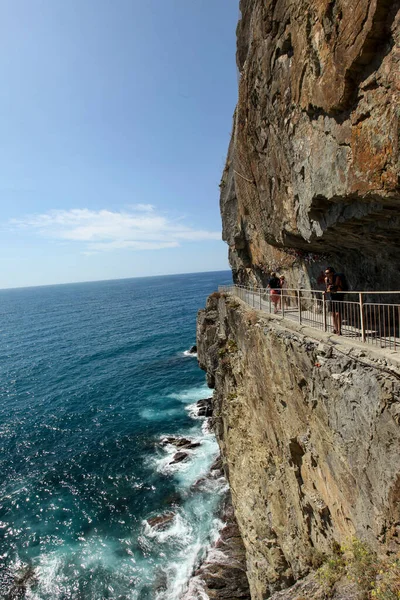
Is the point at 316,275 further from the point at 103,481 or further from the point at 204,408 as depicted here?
the point at 204,408

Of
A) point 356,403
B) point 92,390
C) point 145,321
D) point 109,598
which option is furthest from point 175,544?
point 145,321

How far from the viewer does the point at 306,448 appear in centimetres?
954

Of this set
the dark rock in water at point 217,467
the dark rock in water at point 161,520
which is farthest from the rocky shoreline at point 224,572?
the dark rock in water at point 217,467

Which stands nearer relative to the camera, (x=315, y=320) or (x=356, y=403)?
(x=356, y=403)

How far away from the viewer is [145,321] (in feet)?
255

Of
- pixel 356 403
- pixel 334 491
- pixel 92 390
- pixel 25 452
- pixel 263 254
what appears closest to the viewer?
pixel 356 403

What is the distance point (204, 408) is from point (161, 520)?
45.2ft

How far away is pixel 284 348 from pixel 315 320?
1945mm

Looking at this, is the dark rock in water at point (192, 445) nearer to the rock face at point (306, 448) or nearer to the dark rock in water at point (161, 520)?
the dark rock in water at point (161, 520)

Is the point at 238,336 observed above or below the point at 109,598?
above

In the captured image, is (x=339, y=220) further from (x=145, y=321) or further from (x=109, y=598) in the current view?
(x=145, y=321)

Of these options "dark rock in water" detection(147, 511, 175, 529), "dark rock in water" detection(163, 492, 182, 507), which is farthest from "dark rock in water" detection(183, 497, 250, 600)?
"dark rock in water" detection(163, 492, 182, 507)

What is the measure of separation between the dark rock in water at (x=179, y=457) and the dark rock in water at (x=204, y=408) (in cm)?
664

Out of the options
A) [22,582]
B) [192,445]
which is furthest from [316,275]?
[22,582]
